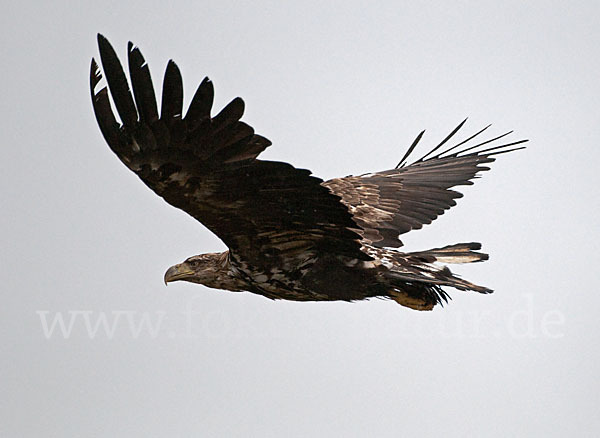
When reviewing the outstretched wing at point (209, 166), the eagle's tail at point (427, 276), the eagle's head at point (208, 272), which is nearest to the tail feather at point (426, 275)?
the eagle's tail at point (427, 276)

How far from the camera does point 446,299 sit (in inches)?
326

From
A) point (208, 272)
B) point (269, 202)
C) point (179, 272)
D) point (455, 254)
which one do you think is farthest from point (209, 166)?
point (455, 254)

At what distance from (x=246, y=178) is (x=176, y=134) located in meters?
0.53

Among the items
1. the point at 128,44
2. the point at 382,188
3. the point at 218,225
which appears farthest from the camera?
the point at 382,188

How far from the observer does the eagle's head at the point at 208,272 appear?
27.5 feet

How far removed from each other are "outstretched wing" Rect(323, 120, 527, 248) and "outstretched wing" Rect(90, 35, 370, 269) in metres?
1.13

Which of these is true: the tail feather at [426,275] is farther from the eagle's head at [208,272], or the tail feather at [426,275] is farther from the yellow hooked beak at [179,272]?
the yellow hooked beak at [179,272]

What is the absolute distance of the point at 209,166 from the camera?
6992 millimetres

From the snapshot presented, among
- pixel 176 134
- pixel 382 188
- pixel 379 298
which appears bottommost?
pixel 379 298

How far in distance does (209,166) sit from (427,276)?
74.3 inches

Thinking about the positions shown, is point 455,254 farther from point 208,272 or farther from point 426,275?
point 208,272

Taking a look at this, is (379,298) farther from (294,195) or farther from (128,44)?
(128,44)

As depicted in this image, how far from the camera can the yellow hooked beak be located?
340 inches

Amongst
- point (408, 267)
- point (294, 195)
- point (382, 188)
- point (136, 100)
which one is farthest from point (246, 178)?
point (382, 188)
